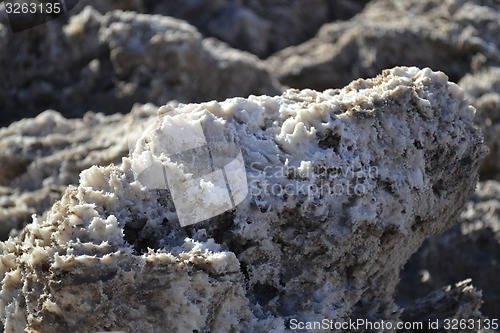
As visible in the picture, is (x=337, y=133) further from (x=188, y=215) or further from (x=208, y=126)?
(x=188, y=215)

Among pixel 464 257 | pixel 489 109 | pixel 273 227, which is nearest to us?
pixel 273 227

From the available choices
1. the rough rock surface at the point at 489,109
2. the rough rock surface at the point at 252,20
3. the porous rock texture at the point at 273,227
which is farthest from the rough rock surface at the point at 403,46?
the porous rock texture at the point at 273,227

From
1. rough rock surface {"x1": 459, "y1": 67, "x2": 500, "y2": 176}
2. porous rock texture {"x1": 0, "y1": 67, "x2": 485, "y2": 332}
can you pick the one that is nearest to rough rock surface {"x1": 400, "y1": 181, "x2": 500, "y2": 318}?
rough rock surface {"x1": 459, "y1": 67, "x2": 500, "y2": 176}

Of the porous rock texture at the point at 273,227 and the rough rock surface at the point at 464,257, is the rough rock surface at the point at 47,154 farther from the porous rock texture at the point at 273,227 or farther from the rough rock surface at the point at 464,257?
the rough rock surface at the point at 464,257

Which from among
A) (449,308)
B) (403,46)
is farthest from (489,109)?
(449,308)

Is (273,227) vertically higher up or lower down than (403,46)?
higher up

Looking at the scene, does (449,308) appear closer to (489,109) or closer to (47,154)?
(47,154)
